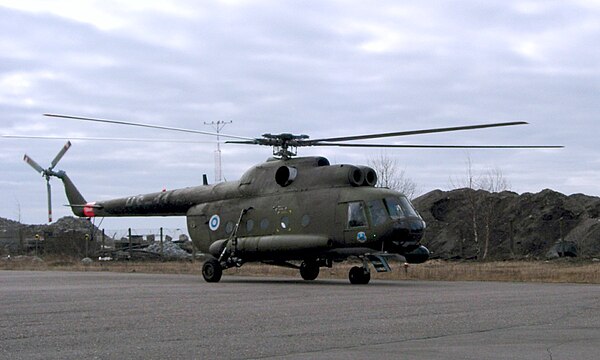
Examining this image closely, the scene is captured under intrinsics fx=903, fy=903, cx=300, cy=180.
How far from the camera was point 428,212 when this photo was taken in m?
62.3

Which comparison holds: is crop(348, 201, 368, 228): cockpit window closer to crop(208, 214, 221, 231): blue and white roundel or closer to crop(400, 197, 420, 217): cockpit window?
crop(400, 197, 420, 217): cockpit window

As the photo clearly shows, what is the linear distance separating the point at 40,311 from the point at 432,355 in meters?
7.84

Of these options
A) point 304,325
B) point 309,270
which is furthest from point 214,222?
point 304,325

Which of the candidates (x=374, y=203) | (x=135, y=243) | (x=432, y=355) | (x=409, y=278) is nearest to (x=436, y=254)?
(x=135, y=243)

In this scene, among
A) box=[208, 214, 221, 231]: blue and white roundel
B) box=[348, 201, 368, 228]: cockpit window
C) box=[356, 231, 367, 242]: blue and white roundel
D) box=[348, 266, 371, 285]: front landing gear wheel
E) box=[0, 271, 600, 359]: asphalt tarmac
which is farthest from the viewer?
box=[208, 214, 221, 231]: blue and white roundel

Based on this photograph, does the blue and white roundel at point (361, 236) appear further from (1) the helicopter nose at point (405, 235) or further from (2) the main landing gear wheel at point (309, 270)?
(2) the main landing gear wheel at point (309, 270)

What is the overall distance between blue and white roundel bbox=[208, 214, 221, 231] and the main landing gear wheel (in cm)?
301

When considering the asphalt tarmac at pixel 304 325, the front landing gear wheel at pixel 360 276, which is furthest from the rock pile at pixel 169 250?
the asphalt tarmac at pixel 304 325

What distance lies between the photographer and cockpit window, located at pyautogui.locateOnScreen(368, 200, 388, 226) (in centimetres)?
2375

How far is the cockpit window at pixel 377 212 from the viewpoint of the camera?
2375 cm

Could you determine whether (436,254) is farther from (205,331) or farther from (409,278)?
(205,331)

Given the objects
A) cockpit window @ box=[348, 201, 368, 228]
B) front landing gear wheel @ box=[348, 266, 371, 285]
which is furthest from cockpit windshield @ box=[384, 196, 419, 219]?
front landing gear wheel @ box=[348, 266, 371, 285]

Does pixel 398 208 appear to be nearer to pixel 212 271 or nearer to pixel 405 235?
pixel 405 235

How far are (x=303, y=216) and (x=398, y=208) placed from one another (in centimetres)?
294
